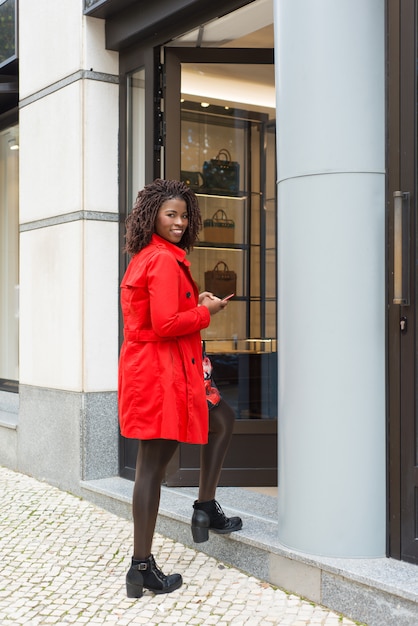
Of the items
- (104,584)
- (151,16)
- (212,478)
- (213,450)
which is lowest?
(104,584)

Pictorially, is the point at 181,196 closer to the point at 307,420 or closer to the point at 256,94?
the point at 307,420

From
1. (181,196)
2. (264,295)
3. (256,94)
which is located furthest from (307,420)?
(256,94)

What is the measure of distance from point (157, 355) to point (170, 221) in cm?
66

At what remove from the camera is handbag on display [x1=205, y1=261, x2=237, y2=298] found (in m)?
6.48

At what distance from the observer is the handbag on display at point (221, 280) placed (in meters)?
6.48

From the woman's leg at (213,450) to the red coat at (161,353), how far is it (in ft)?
1.30

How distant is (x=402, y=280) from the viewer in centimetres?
382

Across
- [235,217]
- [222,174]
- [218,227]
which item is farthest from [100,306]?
[222,174]

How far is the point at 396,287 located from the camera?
12.6ft

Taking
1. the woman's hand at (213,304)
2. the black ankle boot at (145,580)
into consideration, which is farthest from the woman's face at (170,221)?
the black ankle boot at (145,580)

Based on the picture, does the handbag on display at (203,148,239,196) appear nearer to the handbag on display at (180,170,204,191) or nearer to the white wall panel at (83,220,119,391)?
the handbag on display at (180,170,204,191)

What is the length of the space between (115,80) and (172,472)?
2964 mm

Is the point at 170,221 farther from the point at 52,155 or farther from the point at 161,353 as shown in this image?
the point at 52,155

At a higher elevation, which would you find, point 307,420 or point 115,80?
point 115,80
